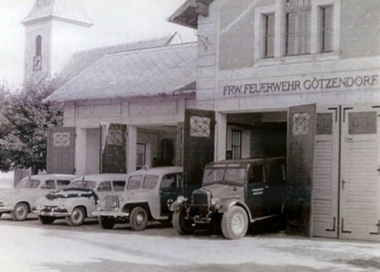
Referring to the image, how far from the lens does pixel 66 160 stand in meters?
18.0

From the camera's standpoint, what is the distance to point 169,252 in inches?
362

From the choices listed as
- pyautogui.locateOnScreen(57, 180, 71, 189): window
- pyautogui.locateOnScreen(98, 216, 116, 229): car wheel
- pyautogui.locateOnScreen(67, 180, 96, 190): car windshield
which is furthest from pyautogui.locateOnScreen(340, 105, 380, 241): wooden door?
pyautogui.locateOnScreen(57, 180, 71, 189): window

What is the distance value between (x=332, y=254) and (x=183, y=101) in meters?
7.30

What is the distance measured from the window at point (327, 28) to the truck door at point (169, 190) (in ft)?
12.9

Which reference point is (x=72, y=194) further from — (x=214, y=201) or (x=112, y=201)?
(x=214, y=201)

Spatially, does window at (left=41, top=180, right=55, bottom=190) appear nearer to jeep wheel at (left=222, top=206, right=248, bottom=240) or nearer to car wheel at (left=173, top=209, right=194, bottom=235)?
car wheel at (left=173, top=209, right=194, bottom=235)

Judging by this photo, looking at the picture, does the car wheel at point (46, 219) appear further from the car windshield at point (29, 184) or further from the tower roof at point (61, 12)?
the tower roof at point (61, 12)

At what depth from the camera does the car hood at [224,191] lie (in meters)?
11.4

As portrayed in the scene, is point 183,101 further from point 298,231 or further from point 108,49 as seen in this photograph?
point 108,49

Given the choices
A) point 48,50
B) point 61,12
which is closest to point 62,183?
point 61,12

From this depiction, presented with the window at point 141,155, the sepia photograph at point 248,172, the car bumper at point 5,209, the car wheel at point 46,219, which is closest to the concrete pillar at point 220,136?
the sepia photograph at point 248,172

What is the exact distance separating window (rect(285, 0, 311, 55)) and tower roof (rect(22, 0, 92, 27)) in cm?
379

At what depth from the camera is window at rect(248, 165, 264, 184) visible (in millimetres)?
11656

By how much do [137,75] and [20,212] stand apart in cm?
519
